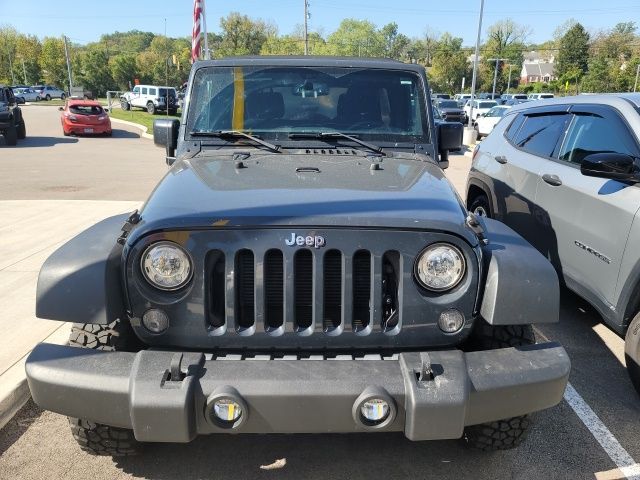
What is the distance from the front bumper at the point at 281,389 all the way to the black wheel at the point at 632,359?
1359mm

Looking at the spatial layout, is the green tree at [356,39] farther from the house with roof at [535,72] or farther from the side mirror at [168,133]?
the side mirror at [168,133]

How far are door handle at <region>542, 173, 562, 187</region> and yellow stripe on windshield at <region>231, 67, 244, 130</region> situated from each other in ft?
8.07

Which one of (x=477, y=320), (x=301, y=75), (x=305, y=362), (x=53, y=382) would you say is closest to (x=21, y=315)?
(x=53, y=382)

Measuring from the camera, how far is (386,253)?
7.77 feet

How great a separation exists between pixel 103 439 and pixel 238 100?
2.22m

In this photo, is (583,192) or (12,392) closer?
(12,392)

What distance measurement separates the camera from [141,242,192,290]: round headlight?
234 cm

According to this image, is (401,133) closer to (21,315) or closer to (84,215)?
(21,315)

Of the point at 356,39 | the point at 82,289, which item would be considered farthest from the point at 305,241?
the point at 356,39

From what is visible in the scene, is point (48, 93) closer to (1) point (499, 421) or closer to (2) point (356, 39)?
(2) point (356, 39)

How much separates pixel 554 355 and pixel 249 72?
2640mm

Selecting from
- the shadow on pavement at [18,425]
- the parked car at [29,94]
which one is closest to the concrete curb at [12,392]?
the shadow on pavement at [18,425]

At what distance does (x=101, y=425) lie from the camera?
263cm

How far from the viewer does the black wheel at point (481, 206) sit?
5776mm
